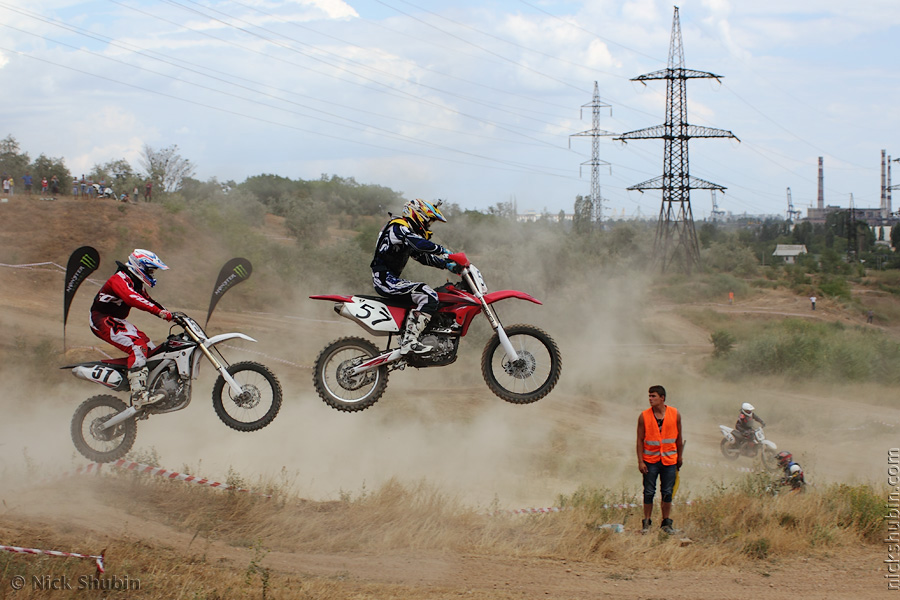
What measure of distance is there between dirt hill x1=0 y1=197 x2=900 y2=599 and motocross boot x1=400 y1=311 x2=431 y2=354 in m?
3.22

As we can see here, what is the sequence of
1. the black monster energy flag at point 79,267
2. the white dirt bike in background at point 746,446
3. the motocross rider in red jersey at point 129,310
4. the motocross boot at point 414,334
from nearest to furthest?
the motocross boot at point 414,334
the motocross rider in red jersey at point 129,310
the black monster energy flag at point 79,267
the white dirt bike in background at point 746,446

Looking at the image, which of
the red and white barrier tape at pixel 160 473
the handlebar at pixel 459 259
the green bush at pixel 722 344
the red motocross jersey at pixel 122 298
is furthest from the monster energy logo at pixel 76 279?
the green bush at pixel 722 344

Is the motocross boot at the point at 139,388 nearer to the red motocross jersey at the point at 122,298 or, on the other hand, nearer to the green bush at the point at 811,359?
the red motocross jersey at the point at 122,298

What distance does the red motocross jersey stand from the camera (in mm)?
10016

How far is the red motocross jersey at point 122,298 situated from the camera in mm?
10016

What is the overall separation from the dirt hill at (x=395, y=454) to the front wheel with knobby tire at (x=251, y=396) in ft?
6.14

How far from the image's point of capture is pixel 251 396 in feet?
34.0

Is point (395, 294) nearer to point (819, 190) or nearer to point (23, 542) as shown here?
point (23, 542)

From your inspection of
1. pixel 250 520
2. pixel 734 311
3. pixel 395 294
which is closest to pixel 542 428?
pixel 250 520

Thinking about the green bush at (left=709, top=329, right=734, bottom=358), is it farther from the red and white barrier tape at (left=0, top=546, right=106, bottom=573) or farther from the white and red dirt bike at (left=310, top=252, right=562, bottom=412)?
the red and white barrier tape at (left=0, top=546, right=106, bottom=573)

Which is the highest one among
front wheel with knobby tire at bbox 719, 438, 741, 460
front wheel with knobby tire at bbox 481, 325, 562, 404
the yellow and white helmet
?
the yellow and white helmet

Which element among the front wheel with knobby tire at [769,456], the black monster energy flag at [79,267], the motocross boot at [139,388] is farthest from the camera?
the front wheel with knobby tire at [769,456]

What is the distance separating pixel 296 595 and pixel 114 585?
2.17m

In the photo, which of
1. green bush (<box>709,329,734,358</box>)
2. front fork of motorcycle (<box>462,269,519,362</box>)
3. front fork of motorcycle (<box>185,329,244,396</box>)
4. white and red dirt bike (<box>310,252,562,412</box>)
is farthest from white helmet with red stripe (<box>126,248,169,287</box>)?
green bush (<box>709,329,734,358</box>)
